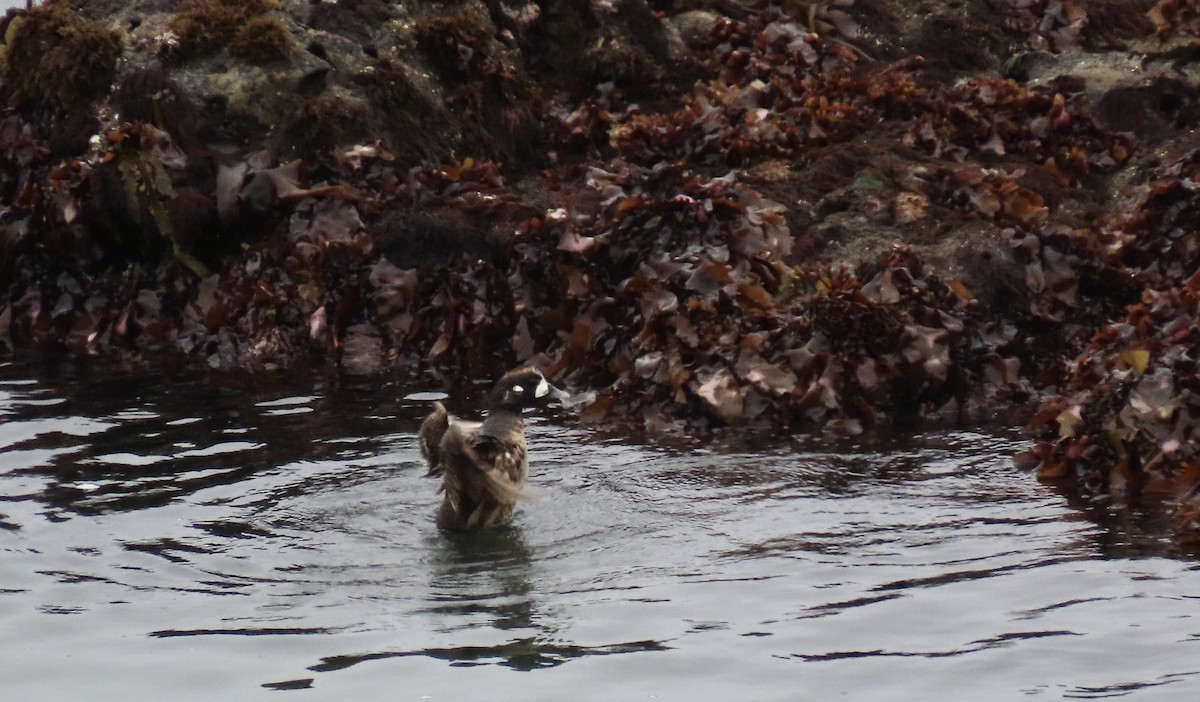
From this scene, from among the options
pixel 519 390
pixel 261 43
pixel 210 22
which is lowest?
pixel 519 390

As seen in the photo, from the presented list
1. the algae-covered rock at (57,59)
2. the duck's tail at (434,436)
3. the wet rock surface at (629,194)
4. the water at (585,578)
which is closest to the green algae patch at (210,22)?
the wet rock surface at (629,194)

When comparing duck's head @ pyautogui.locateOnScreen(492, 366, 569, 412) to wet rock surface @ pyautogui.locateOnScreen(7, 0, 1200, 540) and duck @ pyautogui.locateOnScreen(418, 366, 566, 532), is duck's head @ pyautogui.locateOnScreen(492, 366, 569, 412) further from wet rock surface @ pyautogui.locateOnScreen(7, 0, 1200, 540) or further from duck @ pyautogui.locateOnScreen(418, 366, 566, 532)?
wet rock surface @ pyautogui.locateOnScreen(7, 0, 1200, 540)

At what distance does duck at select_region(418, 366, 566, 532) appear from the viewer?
691 cm

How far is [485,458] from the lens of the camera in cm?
712

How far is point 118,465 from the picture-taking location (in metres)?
8.18

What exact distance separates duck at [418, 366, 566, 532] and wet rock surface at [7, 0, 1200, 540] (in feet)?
4.89

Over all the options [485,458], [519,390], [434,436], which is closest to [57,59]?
[434,436]

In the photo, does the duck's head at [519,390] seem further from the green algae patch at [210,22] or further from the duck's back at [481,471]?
the green algae patch at [210,22]

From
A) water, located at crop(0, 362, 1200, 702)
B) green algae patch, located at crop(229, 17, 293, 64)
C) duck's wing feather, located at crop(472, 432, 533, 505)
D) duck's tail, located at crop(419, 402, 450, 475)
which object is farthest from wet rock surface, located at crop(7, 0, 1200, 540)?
duck's wing feather, located at crop(472, 432, 533, 505)

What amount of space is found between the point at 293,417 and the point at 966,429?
382 centimetres

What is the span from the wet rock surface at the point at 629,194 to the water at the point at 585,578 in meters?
1.00

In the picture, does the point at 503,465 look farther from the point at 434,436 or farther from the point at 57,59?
the point at 57,59

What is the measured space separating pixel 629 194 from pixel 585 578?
4634 millimetres

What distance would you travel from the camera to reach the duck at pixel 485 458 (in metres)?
6.91
